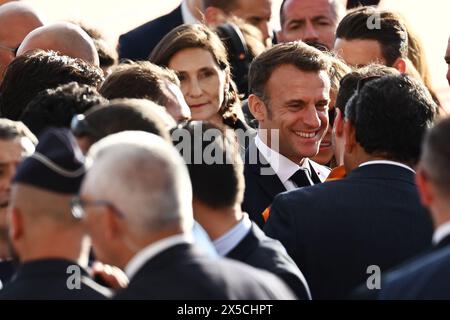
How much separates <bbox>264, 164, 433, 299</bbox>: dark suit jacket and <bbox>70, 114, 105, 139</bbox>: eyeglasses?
2.87ft

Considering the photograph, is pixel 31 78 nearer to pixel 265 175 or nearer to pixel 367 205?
pixel 265 175

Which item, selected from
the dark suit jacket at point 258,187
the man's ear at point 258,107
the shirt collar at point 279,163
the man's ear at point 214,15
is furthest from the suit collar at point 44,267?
the man's ear at point 214,15

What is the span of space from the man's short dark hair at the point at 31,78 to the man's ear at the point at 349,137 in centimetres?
144

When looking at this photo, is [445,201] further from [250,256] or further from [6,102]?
[6,102]

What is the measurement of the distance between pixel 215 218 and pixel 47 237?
782 millimetres

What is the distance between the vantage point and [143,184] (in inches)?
152

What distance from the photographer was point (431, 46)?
56.8ft

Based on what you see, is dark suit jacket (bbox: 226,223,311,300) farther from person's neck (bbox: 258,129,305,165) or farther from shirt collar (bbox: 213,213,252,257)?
person's neck (bbox: 258,129,305,165)

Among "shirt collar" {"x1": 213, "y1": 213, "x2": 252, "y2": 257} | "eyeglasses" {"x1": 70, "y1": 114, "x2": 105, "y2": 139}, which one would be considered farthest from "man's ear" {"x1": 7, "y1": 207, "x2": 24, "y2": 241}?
"shirt collar" {"x1": 213, "y1": 213, "x2": 252, "y2": 257}

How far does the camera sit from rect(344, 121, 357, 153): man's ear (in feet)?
17.9

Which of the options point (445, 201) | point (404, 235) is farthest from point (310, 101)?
point (445, 201)

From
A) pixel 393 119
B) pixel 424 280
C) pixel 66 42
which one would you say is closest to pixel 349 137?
pixel 393 119

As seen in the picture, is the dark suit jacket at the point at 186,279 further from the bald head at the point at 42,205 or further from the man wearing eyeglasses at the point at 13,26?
the man wearing eyeglasses at the point at 13,26

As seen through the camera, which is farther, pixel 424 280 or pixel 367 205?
pixel 367 205
